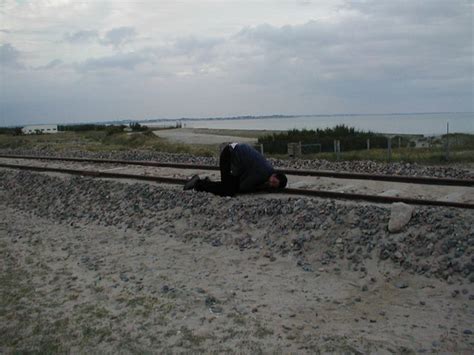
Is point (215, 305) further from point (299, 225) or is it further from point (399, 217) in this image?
point (399, 217)

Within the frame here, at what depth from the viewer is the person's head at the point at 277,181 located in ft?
31.4

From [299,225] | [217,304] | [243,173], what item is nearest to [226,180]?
[243,173]

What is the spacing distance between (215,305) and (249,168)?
14.0 ft

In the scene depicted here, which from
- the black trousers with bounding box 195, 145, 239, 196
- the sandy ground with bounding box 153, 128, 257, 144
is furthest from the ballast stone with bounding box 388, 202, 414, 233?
the sandy ground with bounding box 153, 128, 257, 144

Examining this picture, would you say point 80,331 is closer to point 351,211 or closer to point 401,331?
point 401,331

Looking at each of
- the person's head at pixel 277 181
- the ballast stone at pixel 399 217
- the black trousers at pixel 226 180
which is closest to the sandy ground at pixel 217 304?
the ballast stone at pixel 399 217

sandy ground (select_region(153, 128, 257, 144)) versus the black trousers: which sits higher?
sandy ground (select_region(153, 128, 257, 144))

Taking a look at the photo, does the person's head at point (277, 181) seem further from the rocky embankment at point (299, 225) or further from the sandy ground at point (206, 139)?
the sandy ground at point (206, 139)

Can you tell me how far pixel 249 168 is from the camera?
951 centimetres

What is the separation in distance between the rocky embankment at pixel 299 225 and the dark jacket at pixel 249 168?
386mm

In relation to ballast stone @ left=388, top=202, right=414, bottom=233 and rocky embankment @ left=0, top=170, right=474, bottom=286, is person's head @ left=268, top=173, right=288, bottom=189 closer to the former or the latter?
rocky embankment @ left=0, top=170, right=474, bottom=286

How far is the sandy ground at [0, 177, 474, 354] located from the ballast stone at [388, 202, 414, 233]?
2.22 ft

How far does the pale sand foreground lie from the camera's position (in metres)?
4.70

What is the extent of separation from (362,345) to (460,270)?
1.86 metres
